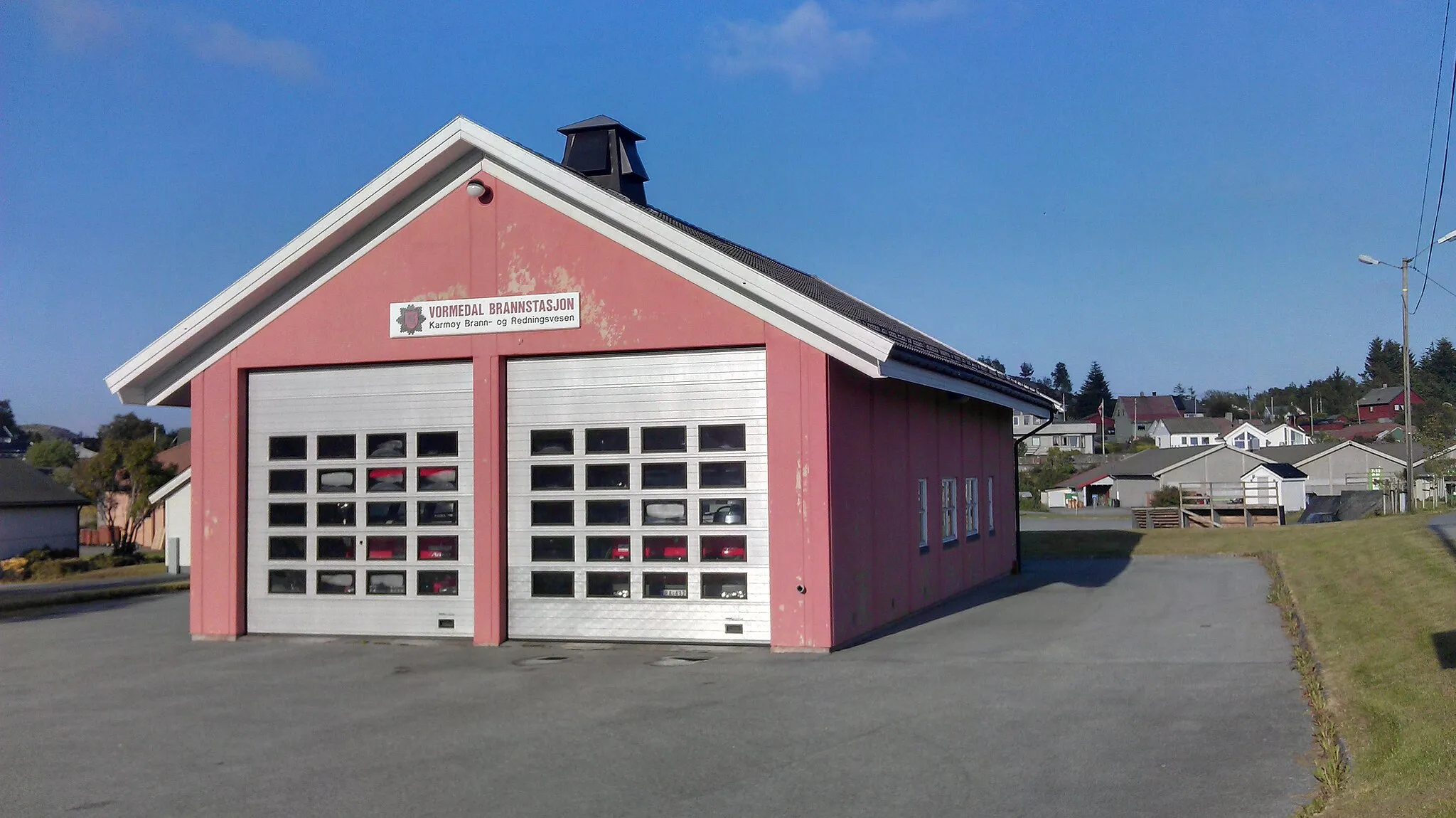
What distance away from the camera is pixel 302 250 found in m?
14.5

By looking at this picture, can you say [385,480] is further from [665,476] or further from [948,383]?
[948,383]

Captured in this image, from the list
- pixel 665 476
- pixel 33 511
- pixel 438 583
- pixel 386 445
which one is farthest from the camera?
pixel 33 511

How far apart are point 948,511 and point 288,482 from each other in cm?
1012

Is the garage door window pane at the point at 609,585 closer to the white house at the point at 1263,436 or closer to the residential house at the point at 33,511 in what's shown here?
the residential house at the point at 33,511

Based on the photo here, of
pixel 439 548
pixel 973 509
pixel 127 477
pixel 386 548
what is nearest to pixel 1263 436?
pixel 127 477

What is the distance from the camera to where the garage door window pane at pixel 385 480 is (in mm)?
14750

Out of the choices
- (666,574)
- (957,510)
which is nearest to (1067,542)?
(957,510)

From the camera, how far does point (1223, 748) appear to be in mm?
8359

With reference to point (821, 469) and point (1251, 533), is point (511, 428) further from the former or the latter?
point (1251, 533)

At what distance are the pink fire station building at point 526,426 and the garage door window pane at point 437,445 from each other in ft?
0.09

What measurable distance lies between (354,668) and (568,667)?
2.33 meters

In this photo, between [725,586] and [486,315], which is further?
[486,315]

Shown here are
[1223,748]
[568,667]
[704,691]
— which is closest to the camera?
[1223,748]

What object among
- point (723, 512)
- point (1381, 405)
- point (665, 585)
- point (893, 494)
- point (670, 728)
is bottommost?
point (670, 728)
